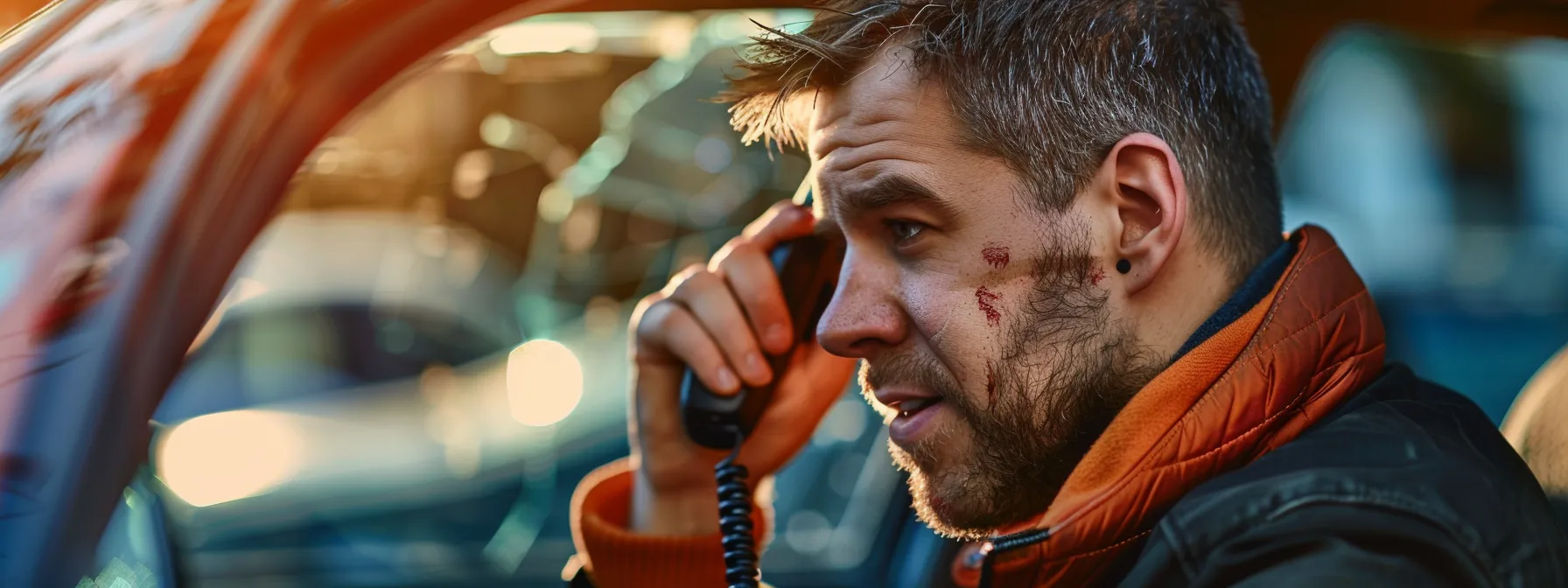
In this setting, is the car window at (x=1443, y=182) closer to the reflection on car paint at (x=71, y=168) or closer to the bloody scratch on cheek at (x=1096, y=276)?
the bloody scratch on cheek at (x=1096, y=276)

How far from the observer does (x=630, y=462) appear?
6.77 ft

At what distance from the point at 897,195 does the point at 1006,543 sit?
1.36ft

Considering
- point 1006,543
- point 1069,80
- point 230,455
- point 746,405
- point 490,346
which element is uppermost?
point 1069,80

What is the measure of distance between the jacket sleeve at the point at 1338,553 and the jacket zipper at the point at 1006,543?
0.51ft

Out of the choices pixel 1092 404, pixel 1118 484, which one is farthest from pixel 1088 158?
pixel 1118 484

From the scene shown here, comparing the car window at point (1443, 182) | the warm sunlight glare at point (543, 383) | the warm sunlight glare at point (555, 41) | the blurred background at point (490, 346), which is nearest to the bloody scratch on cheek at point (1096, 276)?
the warm sunlight glare at point (555, 41)

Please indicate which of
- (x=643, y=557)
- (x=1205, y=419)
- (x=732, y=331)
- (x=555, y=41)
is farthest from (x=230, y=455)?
(x=1205, y=419)

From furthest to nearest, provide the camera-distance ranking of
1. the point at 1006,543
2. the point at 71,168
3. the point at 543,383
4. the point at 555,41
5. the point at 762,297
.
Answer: the point at 543,383 → the point at 555,41 → the point at 762,297 → the point at 1006,543 → the point at 71,168

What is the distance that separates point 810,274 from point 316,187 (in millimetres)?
1736

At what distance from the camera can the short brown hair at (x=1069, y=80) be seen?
144 centimetres

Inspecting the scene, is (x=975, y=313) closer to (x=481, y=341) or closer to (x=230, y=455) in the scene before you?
(x=481, y=341)

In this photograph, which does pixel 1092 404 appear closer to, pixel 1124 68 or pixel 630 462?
pixel 1124 68

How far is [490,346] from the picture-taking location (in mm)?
3824

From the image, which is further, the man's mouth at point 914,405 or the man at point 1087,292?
the man's mouth at point 914,405
